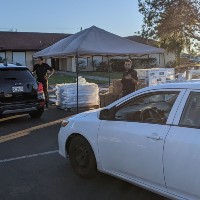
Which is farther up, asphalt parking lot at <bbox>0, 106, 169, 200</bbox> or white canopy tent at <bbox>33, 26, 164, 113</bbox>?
white canopy tent at <bbox>33, 26, 164, 113</bbox>

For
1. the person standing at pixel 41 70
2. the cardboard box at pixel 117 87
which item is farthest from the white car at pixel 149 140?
the person standing at pixel 41 70

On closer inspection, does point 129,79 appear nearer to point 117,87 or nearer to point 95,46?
point 95,46

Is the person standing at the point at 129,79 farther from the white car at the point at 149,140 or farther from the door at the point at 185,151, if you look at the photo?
the door at the point at 185,151

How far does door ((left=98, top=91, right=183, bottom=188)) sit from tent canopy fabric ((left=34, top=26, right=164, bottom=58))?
582 cm

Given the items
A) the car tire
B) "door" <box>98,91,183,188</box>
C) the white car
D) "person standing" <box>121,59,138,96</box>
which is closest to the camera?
the white car

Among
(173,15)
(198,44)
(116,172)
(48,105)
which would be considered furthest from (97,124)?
(198,44)

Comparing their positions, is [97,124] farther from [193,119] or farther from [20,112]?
[20,112]

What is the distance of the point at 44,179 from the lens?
18.2ft

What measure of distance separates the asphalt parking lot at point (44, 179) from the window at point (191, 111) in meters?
1.14

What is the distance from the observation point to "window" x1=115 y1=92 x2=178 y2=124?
14.5 ft

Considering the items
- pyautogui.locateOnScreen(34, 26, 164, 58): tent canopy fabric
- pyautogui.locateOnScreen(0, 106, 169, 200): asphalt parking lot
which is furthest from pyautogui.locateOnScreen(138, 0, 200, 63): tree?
pyautogui.locateOnScreen(0, 106, 169, 200): asphalt parking lot

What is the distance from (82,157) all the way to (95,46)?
6048 millimetres

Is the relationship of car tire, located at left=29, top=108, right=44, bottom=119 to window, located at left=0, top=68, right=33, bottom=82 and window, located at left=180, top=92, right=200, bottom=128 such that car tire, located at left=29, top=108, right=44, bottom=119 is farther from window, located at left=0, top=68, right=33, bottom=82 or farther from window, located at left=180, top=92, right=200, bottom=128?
window, located at left=180, top=92, right=200, bottom=128

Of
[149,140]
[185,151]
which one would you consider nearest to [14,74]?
[149,140]
